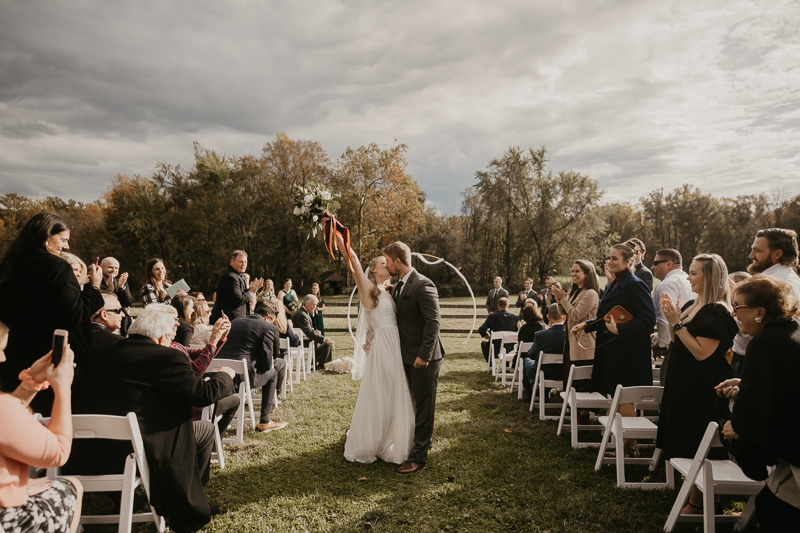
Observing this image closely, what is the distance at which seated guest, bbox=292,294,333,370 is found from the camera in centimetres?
949

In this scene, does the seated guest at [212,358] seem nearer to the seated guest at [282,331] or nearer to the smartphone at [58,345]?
the smartphone at [58,345]

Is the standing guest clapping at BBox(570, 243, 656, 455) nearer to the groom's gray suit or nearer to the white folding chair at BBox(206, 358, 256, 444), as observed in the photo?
the groom's gray suit

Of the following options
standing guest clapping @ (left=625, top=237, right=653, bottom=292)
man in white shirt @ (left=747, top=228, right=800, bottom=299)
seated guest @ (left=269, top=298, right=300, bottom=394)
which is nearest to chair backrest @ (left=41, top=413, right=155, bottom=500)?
seated guest @ (left=269, top=298, right=300, bottom=394)

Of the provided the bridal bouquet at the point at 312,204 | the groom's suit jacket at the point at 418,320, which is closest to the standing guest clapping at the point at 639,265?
the groom's suit jacket at the point at 418,320

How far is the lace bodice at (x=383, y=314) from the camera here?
4.71m

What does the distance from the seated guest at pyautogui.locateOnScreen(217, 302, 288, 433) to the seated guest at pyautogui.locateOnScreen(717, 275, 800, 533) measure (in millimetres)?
4839

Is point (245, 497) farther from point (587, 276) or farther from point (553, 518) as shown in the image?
point (587, 276)

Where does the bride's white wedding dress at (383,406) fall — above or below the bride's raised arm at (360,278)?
below

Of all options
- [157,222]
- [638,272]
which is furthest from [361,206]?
[638,272]

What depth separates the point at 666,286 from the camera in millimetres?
5562

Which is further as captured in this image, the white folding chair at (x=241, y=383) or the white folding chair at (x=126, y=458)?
the white folding chair at (x=241, y=383)

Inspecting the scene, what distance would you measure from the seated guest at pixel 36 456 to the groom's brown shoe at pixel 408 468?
2.71m

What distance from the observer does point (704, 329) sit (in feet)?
10.6

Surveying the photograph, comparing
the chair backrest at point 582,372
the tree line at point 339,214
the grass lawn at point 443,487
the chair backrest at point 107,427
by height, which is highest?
the tree line at point 339,214
